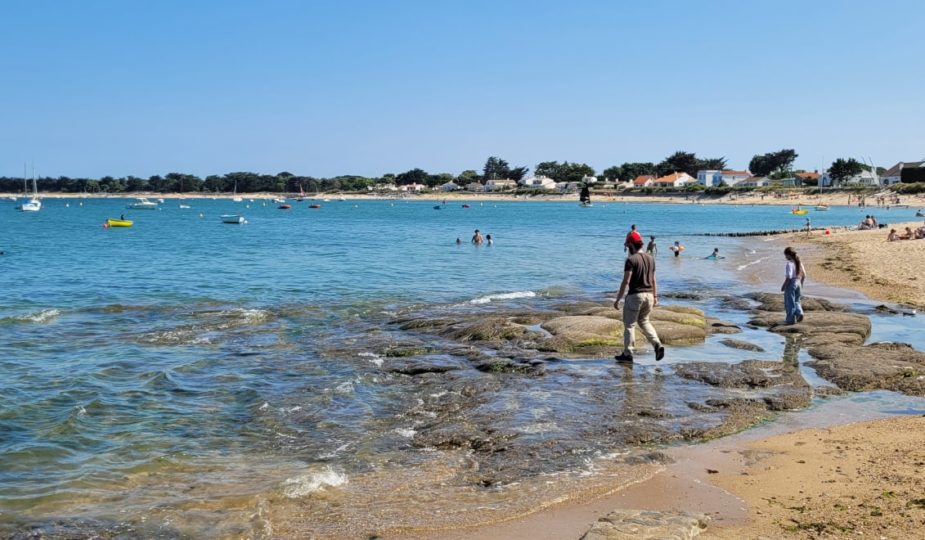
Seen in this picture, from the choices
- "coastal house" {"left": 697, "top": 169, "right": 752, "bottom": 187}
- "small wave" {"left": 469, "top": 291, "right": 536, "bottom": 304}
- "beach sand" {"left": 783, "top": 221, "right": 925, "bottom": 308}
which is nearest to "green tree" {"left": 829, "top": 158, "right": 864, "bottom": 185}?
"coastal house" {"left": 697, "top": 169, "right": 752, "bottom": 187}

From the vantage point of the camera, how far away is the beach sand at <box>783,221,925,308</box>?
81.1 ft

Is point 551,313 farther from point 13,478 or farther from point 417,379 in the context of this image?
point 13,478

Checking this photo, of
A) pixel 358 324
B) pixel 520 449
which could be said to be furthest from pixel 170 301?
pixel 520 449

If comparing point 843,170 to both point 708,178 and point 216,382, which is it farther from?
point 216,382

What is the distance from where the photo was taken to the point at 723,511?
7.68 meters

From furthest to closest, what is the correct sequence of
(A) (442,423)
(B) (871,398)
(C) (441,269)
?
(C) (441,269)
(B) (871,398)
(A) (442,423)

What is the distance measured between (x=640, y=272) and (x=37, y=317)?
660 inches

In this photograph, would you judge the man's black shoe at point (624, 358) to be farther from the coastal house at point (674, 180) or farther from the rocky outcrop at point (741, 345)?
the coastal house at point (674, 180)

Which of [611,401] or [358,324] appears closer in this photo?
[611,401]

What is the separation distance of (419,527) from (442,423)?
3591 millimetres

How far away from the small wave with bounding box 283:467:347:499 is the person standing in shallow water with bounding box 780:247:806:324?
40.6 feet

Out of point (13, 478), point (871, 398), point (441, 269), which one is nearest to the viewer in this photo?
point (13, 478)

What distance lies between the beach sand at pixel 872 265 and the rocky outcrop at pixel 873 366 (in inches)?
303

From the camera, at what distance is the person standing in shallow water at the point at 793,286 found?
1772 centimetres
